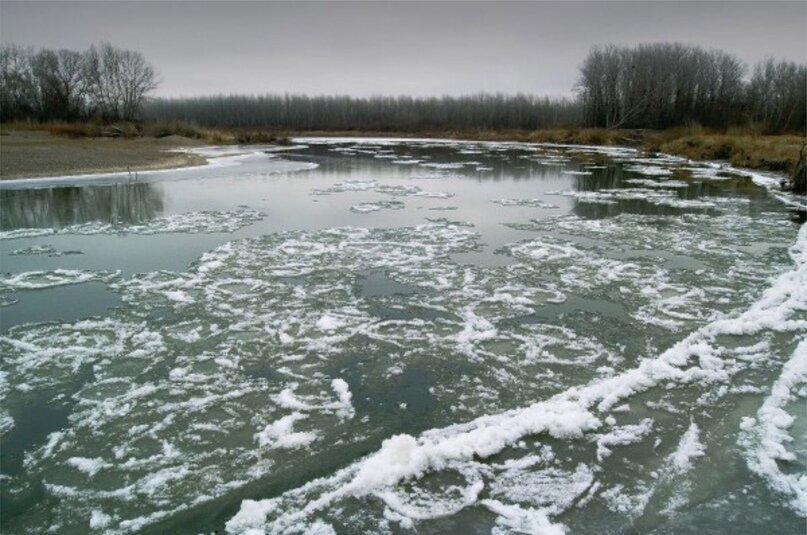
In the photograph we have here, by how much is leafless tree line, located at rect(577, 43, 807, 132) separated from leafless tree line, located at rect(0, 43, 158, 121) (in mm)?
49799

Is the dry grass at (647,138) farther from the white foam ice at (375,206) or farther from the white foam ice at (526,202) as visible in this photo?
the white foam ice at (375,206)

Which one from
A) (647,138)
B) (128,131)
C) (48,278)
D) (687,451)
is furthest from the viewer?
(647,138)

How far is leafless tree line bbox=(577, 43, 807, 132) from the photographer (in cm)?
5278

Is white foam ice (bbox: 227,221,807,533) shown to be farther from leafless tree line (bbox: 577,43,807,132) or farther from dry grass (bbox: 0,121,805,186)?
leafless tree line (bbox: 577,43,807,132)

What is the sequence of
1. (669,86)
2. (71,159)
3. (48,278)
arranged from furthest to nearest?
(669,86)
(71,159)
(48,278)

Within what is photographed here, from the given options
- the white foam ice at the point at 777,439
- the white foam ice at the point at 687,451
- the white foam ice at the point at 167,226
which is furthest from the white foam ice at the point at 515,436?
the white foam ice at the point at 167,226

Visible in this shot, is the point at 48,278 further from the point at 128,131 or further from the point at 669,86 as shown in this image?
the point at 669,86

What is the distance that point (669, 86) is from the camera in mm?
54062

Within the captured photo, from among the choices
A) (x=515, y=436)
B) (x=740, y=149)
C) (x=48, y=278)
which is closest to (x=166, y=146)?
(x=48, y=278)

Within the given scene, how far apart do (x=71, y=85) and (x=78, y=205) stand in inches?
2020

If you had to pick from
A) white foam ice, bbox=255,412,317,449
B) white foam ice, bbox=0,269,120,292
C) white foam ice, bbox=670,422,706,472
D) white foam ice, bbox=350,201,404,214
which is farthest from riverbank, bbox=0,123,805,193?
white foam ice, bbox=255,412,317,449

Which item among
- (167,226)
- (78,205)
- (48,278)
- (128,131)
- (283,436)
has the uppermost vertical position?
(128,131)

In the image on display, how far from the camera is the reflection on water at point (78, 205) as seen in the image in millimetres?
10344

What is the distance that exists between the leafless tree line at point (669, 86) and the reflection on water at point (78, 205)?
51702 mm
